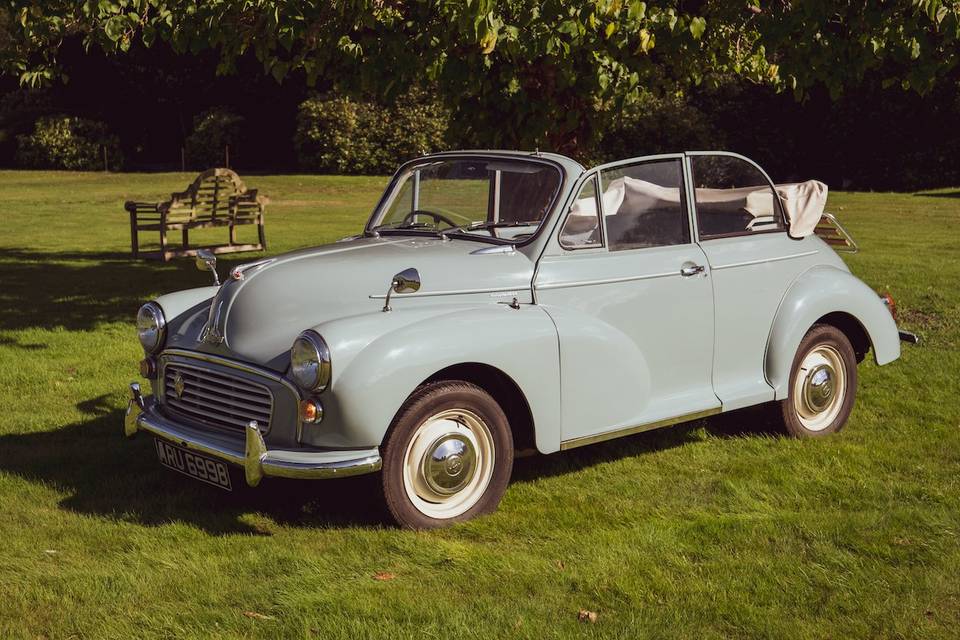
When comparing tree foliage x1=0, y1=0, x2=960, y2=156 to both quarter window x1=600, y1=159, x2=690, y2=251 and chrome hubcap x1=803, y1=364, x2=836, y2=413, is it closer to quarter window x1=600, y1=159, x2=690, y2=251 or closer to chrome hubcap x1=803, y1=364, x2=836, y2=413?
quarter window x1=600, y1=159, x2=690, y2=251

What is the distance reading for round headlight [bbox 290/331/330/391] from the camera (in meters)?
4.86

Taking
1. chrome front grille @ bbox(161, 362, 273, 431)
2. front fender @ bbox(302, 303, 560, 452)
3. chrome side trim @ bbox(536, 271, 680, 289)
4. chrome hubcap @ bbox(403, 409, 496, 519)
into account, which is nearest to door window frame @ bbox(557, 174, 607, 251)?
chrome side trim @ bbox(536, 271, 680, 289)

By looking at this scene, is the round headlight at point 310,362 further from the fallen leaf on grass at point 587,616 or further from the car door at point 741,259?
the car door at point 741,259

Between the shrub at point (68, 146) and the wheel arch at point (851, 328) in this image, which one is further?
the shrub at point (68, 146)

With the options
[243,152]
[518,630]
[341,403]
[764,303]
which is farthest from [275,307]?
[243,152]

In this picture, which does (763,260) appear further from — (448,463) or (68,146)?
(68,146)

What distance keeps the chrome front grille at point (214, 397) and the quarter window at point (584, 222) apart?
177 centimetres

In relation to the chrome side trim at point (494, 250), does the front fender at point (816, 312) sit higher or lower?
lower

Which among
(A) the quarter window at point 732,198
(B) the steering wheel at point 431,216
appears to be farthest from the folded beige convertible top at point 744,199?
(B) the steering wheel at point 431,216

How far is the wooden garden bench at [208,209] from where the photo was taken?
15984mm

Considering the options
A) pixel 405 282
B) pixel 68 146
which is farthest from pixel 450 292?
pixel 68 146

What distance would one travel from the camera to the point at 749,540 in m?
5.05

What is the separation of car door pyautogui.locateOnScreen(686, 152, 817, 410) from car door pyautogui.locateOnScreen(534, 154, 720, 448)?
11 cm

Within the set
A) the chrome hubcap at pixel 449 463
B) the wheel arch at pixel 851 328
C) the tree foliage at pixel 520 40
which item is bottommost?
the chrome hubcap at pixel 449 463
